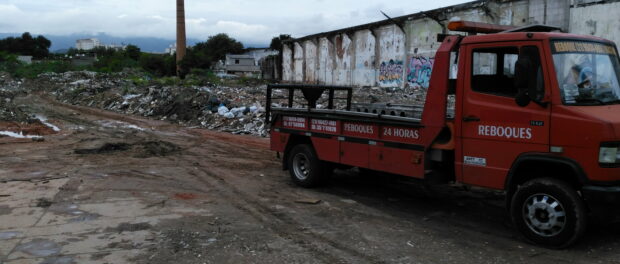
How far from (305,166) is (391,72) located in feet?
87.4

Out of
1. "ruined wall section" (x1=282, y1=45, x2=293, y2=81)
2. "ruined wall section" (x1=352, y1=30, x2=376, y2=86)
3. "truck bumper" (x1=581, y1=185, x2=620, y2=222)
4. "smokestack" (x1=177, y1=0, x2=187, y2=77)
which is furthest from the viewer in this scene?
"smokestack" (x1=177, y1=0, x2=187, y2=77)

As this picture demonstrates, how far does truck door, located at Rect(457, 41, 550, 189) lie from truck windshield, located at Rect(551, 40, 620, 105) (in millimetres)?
195

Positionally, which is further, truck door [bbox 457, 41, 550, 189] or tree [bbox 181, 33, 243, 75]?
tree [bbox 181, 33, 243, 75]

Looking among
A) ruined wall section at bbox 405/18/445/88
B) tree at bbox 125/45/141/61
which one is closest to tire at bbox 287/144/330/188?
ruined wall section at bbox 405/18/445/88

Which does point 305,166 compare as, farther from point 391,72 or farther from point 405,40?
point 391,72

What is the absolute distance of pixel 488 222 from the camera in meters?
6.79

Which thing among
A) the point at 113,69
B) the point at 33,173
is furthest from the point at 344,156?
the point at 113,69

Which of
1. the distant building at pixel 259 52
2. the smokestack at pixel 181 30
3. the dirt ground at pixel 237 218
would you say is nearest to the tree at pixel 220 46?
the distant building at pixel 259 52

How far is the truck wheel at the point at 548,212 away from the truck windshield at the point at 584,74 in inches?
37.5

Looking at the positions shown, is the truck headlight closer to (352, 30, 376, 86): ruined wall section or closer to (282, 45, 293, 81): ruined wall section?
(352, 30, 376, 86): ruined wall section

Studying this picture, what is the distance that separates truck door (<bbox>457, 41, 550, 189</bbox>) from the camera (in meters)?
5.59

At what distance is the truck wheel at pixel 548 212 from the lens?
5.34 metres

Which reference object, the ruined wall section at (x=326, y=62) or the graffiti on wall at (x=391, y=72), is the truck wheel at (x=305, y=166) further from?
the ruined wall section at (x=326, y=62)

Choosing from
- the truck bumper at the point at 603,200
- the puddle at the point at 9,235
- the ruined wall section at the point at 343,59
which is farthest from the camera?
the ruined wall section at the point at 343,59
